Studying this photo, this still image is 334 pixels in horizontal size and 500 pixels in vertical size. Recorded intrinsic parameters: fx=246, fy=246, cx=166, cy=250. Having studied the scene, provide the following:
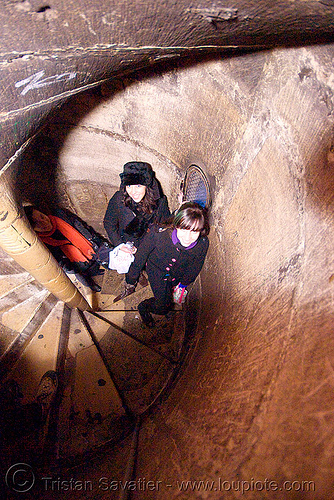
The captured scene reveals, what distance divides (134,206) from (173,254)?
3.03 ft

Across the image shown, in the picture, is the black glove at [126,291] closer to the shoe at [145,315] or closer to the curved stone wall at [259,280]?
the shoe at [145,315]

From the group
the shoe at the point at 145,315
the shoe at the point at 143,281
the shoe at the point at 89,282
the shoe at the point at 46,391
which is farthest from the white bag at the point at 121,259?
the shoe at the point at 46,391

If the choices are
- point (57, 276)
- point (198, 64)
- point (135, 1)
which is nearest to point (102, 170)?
point (57, 276)

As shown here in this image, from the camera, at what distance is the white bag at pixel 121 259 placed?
3.45 meters

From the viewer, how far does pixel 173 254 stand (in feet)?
8.89

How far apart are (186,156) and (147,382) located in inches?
110

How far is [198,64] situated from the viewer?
1925 millimetres

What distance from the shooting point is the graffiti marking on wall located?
1133 millimetres

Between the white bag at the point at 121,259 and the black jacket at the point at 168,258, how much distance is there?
19cm

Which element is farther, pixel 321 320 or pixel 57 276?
pixel 57 276

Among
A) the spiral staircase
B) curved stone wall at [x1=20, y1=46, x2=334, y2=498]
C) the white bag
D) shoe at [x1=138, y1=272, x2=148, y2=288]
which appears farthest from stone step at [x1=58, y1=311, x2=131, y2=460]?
shoe at [x1=138, y1=272, x2=148, y2=288]

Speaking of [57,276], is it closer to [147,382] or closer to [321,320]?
[147,382]

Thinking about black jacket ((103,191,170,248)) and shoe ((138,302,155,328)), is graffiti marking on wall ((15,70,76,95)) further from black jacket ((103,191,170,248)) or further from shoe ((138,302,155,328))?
shoe ((138,302,155,328))

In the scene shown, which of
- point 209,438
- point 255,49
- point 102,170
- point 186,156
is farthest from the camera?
point 102,170
